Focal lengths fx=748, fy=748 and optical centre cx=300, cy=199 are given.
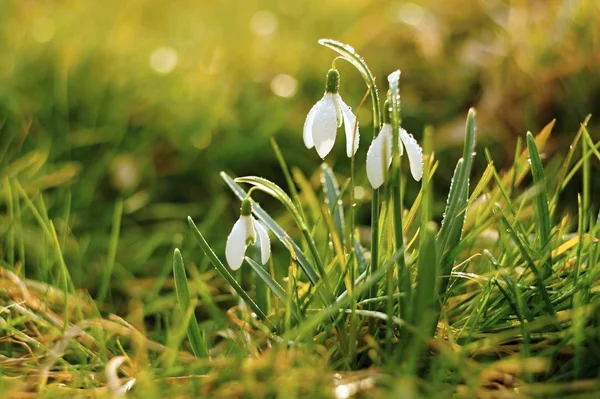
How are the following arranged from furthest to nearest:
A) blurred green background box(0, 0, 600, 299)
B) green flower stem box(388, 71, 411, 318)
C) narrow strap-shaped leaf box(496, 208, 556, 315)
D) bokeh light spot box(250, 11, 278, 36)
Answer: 1. bokeh light spot box(250, 11, 278, 36)
2. blurred green background box(0, 0, 600, 299)
3. narrow strap-shaped leaf box(496, 208, 556, 315)
4. green flower stem box(388, 71, 411, 318)

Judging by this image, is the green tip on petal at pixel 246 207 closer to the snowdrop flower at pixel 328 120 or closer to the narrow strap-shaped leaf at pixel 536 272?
the snowdrop flower at pixel 328 120

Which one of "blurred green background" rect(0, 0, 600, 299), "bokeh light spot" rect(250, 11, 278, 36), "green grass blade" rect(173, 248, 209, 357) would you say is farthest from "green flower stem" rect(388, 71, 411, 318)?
"bokeh light spot" rect(250, 11, 278, 36)

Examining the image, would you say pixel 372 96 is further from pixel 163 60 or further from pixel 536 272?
pixel 163 60

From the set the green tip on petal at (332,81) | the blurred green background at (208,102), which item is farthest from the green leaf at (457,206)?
the blurred green background at (208,102)

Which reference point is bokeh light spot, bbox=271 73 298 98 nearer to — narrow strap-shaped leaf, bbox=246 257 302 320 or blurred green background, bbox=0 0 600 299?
blurred green background, bbox=0 0 600 299

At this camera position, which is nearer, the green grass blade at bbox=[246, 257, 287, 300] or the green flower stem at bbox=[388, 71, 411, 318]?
the green flower stem at bbox=[388, 71, 411, 318]

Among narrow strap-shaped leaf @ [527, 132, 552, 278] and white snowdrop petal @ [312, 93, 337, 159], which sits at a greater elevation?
white snowdrop petal @ [312, 93, 337, 159]

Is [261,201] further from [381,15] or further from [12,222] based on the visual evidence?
[381,15]

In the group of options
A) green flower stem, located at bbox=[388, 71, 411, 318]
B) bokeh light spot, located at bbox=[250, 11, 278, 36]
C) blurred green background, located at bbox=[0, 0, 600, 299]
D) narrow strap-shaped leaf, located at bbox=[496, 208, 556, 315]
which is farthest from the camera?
bokeh light spot, located at bbox=[250, 11, 278, 36]
